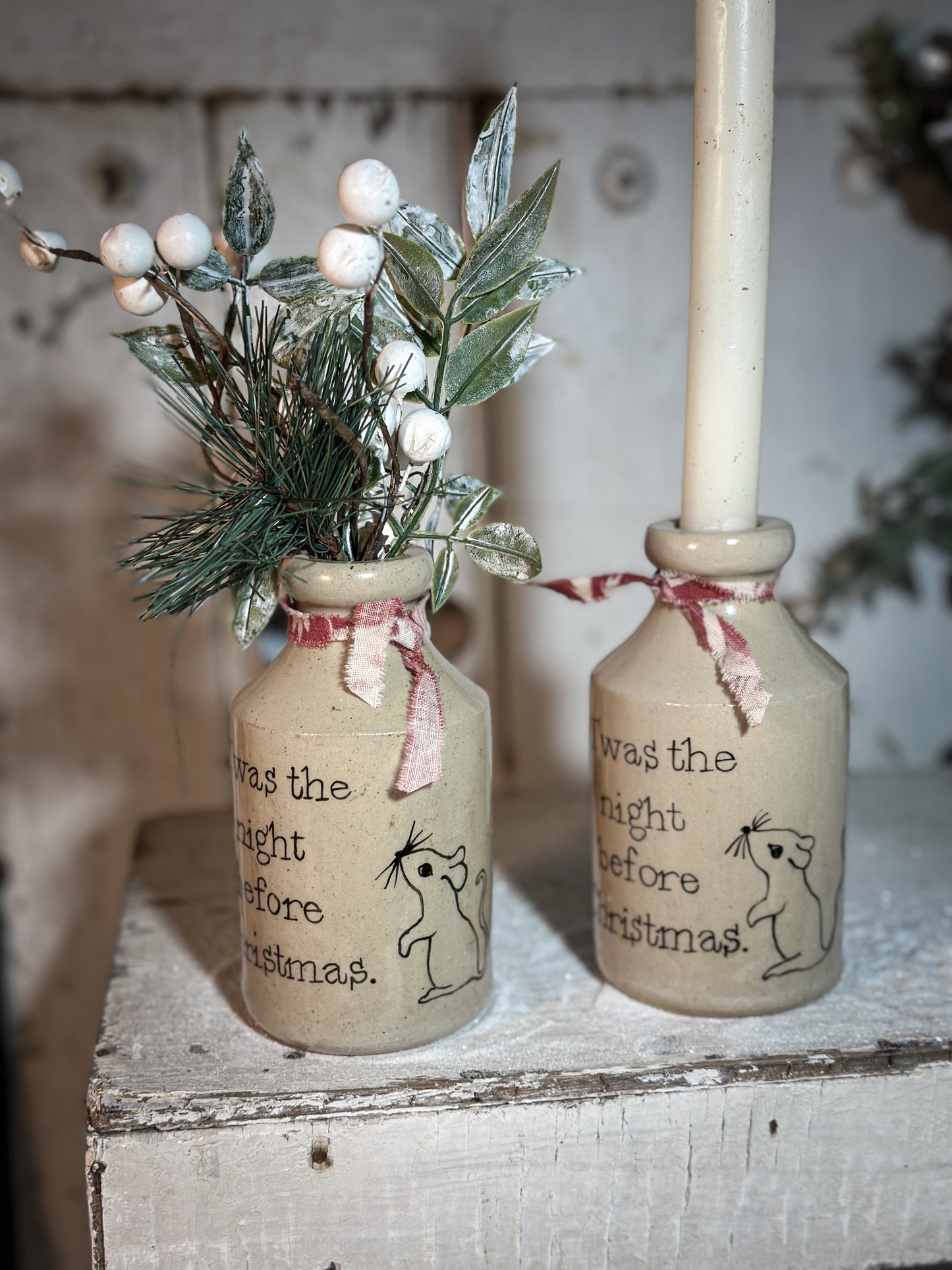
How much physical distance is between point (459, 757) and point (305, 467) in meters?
0.16

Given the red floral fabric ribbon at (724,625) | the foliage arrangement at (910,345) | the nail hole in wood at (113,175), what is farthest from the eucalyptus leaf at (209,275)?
the foliage arrangement at (910,345)

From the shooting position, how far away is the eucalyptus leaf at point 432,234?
0.58 m

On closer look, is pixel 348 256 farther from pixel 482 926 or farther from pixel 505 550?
pixel 482 926

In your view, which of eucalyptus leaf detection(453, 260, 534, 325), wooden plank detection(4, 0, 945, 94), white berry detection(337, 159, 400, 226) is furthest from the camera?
wooden plank detection(4, 0, 945, 94)

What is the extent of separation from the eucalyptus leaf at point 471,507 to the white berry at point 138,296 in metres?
0.17

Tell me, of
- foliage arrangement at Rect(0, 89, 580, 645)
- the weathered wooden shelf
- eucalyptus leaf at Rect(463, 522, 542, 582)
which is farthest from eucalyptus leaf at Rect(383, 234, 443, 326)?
the weathered wooden shelf

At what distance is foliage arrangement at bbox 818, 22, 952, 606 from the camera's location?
1070 mm

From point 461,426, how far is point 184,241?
1.78 feet

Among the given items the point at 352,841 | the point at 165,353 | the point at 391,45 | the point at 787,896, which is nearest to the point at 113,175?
the point at 391,45

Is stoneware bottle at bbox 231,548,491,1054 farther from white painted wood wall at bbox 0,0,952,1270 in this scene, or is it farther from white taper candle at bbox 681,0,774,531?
white painted wood wall at bbox 0,0,952,1270

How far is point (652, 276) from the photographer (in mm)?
1083

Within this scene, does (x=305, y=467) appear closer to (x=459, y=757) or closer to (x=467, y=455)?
(x=459, y=757)

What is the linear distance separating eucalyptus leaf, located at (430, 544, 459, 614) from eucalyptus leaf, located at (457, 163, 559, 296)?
129 mm

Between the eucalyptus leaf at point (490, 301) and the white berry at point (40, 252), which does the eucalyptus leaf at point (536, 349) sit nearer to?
the eucalyptus leaf at point (490, 301)
